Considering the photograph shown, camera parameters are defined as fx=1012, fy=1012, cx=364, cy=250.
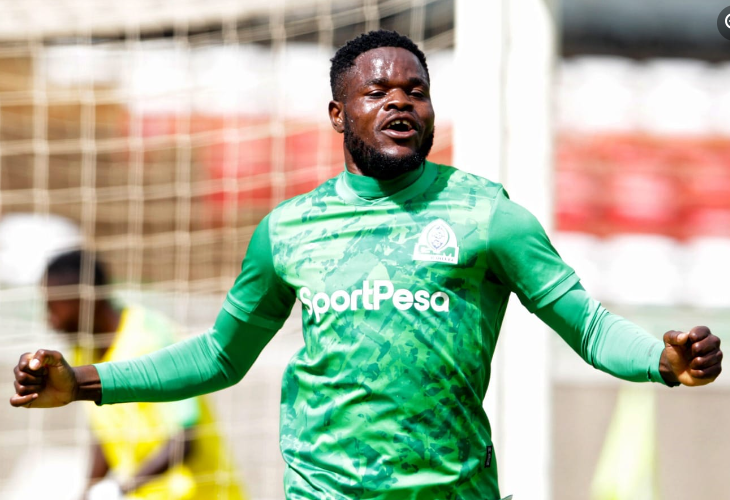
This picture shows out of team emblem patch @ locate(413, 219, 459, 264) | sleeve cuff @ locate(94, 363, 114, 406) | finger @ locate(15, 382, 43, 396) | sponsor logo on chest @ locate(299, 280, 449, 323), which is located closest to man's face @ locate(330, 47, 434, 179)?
team emblem patch @ locate(413, 219, 459, 264)

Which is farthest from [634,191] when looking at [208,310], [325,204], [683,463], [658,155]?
[325,204]

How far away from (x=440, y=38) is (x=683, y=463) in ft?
16.9

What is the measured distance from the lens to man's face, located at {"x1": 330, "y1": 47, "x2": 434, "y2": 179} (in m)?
2.08

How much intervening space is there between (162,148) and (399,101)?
198 inches

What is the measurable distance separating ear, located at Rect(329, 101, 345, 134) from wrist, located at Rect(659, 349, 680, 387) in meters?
0.85

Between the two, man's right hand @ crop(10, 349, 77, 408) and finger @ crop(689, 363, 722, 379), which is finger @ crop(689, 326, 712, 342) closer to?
finger @ crop(689, 363, 722, 379)

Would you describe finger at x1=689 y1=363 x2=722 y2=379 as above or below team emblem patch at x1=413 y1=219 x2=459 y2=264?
below

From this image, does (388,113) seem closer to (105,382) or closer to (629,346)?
(629,346)

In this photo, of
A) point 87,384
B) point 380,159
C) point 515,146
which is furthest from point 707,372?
point 515,146

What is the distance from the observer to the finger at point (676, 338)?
174 cm

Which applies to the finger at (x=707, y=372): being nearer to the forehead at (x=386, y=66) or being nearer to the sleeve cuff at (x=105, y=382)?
the forehead at (x=386, y=66)

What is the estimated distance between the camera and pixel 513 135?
3.12 metres

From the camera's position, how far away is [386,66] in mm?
2121

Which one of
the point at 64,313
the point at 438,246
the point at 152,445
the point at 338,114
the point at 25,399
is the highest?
the point at 338,114
